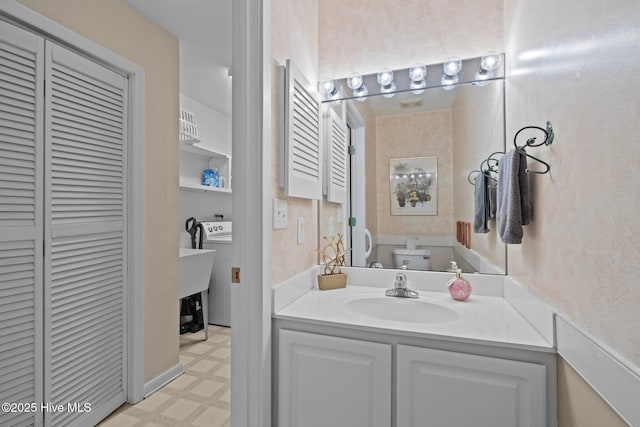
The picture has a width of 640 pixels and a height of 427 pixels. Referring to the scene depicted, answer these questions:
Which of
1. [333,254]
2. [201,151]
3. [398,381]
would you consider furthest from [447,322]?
[201,151]

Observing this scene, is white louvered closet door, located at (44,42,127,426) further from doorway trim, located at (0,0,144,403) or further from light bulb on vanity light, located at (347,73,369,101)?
light bulb on vanity light, located at (347,73,369,101)

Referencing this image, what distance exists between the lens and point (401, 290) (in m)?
1.50

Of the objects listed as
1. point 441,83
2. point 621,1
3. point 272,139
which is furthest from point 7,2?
point 621,1

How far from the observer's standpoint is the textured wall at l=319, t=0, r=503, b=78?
5.17 ft

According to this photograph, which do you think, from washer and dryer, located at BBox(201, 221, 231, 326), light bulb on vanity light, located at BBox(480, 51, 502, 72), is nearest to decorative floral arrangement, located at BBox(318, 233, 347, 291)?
light bulb on vanity light, located at BBox(480, 51, 502, 72)

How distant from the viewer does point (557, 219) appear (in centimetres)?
93

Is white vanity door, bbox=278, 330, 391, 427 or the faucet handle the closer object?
white vanity door, bbox=278, 330, 391, 427

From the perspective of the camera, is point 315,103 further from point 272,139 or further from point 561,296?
point 561,296

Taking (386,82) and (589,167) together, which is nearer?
(589,167)

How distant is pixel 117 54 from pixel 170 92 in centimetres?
43

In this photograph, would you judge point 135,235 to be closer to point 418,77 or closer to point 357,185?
point 357,185

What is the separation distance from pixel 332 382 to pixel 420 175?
3.71ft

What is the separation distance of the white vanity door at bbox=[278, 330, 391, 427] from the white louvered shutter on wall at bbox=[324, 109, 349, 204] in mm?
872

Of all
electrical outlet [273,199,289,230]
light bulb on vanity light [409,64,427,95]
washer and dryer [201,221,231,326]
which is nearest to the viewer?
electrical outlet [273,199,289,230]
